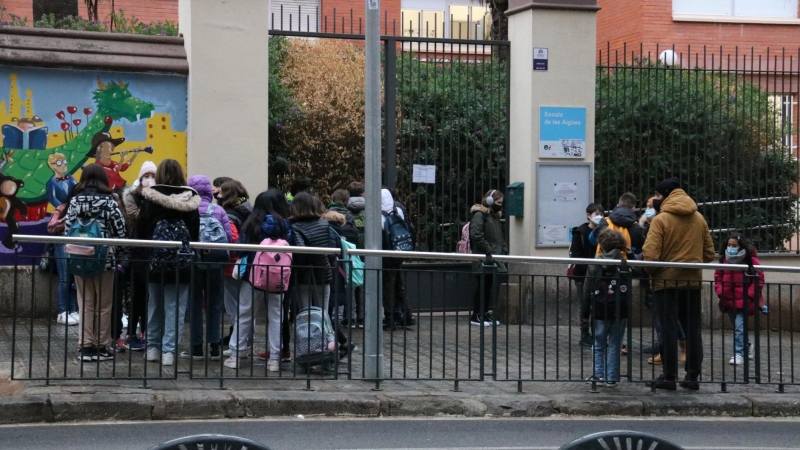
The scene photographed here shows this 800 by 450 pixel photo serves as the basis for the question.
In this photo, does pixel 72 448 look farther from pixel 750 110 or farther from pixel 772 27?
pixel 772 27

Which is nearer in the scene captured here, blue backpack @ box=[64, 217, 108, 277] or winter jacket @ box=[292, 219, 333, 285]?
blue backpack @ box=[64, 217, 108, 277]

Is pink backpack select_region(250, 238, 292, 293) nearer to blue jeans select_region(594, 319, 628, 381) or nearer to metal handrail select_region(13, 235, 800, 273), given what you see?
metal handrail select_region(13, 235, 800, 273)

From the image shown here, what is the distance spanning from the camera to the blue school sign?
1305cm

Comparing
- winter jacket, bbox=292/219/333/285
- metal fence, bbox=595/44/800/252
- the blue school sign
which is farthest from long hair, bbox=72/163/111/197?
metal fence, bbox=595/44/800/252

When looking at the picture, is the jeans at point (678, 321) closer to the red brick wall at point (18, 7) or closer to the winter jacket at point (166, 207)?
the winter jacket at point (166, 207)

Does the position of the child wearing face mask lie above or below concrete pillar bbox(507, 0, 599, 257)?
below

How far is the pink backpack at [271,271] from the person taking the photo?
878 cm

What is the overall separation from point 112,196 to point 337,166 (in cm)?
554

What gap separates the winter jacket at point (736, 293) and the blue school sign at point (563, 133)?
3.77m

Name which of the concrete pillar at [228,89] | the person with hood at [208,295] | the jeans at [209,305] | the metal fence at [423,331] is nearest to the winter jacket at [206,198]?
the person with hood at [208,295]

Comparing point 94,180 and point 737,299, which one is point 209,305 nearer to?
point 94,180

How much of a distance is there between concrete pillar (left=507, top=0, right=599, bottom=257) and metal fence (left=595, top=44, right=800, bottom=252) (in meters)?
0.52

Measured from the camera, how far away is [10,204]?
1145 cm

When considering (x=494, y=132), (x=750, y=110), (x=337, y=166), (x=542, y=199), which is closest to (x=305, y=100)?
(x=337, y=166)
